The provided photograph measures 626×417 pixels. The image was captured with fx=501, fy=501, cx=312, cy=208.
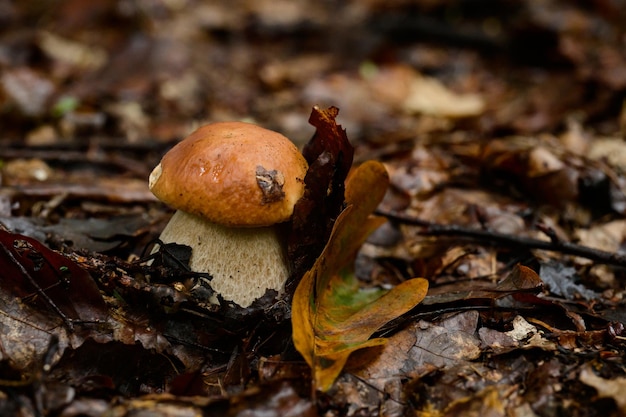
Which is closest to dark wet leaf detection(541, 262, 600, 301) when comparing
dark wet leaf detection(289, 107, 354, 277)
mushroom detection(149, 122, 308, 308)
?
dark wet leaf detection(289, 107, 354, 277)

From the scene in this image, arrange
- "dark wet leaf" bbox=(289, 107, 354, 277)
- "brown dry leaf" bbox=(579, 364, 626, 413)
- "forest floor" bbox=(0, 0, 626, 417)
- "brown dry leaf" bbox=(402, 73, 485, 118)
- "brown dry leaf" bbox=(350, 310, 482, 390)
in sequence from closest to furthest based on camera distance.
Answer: "brown dry leaf" bbox=(579, 364, 626, 413)
"forest floor" bbox=(0, 0, 626, 417)
"brown dry leaf" bbox=(350, 310, 482, 390)
"dark wet leaf" bbox=(289, 107, 354, 277)
"brown dry leaf" bbox=(402, 73, 485, 118)

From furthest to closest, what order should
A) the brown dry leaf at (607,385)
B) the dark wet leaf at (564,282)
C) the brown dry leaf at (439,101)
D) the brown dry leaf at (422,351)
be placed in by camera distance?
the brown dry leaf at (439,101), the dark wet leaf at (564,282), the brown dry leaf at (422,351), the brown dry leaf at (607,385)

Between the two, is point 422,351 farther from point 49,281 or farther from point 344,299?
point 49,281

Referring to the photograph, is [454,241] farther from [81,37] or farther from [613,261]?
[81,37]

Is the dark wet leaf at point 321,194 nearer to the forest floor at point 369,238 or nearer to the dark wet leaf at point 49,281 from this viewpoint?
the forest floor at point 369,238

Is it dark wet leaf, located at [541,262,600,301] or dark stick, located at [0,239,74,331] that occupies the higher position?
dark stick, located at [0,239,74,331]

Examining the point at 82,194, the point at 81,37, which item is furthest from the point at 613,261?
the point at 81,37

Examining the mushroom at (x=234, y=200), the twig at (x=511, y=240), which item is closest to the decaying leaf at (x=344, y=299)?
the mushroom at (x=234, y=200)

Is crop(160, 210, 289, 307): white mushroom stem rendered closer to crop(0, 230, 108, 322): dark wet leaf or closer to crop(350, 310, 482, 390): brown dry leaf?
crop(0, 230, 108, 322): dark wet leaf
